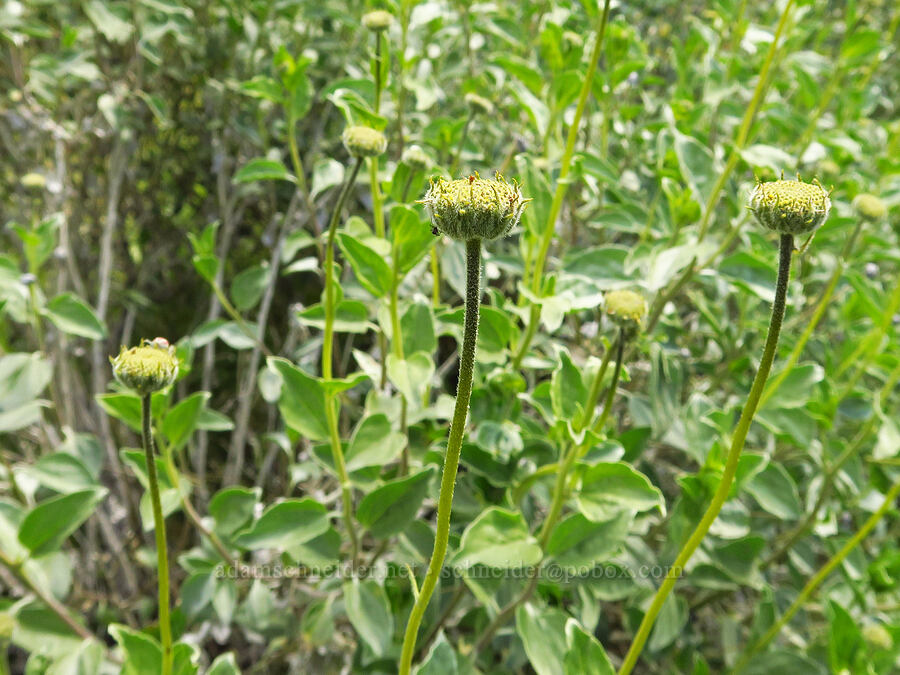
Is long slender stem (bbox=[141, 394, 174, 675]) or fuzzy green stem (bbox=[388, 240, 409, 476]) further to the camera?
fuzzy green stem (bbox=[388, 240, 409, 476])

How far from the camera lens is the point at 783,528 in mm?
1503

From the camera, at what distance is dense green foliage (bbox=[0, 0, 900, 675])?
0.95m

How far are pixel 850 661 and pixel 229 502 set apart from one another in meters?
0.88

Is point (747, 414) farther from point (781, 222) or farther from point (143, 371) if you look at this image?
point (143, 371)

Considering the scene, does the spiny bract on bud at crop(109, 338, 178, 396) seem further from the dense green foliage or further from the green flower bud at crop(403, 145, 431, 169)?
the green flower bud at crop(403, 145, 431, 169)

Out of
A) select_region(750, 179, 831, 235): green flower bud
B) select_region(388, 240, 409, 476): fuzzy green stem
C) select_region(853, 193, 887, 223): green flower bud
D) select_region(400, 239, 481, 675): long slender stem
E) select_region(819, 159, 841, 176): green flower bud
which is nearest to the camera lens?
select_region(400, 239, 481, 675): long slender stem

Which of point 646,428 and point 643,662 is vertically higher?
point 646,428

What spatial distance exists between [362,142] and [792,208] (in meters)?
0.47

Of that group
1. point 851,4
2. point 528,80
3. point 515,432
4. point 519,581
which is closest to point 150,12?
point 528,80

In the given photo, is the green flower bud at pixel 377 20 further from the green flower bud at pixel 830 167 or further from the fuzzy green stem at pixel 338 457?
the green flower bud at pixel 830 167

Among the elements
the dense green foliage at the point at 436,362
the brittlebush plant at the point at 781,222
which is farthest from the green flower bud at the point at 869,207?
the brittlebush plant at the point at 781,222

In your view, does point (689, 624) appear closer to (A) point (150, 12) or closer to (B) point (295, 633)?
(B) point (295, 633)

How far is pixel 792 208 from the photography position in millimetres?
608

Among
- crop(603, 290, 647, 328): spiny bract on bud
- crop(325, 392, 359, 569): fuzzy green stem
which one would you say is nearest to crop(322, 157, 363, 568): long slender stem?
crop(325, 392, 359, 569): fuzzy green stem
